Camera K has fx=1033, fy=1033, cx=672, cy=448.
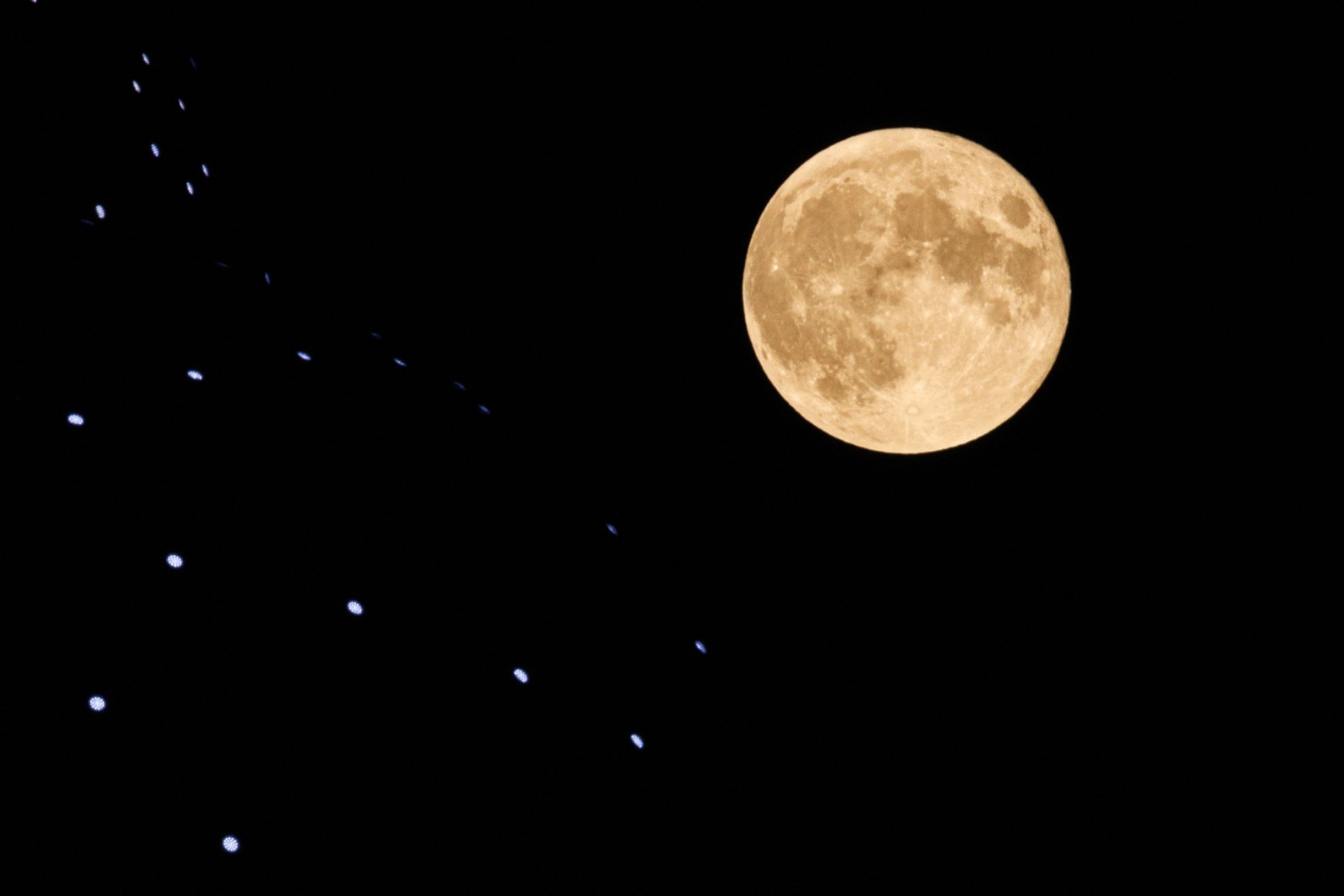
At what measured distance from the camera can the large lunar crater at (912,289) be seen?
3.38 m

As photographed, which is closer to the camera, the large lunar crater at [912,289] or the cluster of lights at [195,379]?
the cluster of lights at [195,379]

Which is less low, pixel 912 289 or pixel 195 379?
pixel 912 289

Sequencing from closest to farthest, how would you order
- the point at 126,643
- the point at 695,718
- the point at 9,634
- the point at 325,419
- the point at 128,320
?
1. the point at 9,634
2. the point at 126,643
3. the point at 128,320
4. the point at 325,419
5. the point at 695,718

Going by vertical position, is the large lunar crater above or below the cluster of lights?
above

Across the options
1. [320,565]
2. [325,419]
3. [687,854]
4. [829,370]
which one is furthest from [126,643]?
[829,370]

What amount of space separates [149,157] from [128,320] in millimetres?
544

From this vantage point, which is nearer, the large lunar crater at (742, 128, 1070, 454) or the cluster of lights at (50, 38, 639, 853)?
the cluster of lights at (50, 38, 639, 853)

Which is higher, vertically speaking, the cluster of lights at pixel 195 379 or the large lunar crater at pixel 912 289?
the large lunar crater at pixel 912 289

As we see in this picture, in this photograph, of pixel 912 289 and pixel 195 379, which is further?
pixel 912 289

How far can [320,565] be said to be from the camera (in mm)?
3207

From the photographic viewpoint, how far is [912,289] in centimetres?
336

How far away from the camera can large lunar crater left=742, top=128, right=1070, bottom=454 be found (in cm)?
338

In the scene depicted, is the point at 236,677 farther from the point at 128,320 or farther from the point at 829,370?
the point at 829,370

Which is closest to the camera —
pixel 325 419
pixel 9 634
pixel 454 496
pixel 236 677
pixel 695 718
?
pixel 9 634
